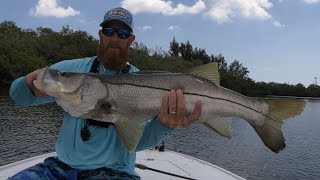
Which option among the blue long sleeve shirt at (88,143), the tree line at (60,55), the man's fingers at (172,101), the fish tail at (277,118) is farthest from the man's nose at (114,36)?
the tree line at (60,55)

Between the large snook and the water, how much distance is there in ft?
43.1

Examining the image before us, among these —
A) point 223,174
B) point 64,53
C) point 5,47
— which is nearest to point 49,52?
point 64,53

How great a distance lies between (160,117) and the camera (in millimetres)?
3518

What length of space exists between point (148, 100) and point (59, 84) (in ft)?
2.29

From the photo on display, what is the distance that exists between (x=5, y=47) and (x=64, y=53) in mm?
13496

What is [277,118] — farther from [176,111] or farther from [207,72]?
[176,111]

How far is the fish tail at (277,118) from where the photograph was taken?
11.6 ft

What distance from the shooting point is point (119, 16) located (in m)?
4.13

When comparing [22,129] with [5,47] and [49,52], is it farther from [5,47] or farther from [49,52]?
[49,52]

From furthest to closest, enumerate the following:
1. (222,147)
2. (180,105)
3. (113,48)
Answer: (222,147) < (113,48) < (180,105)

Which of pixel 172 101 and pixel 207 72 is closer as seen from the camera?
pixel 172 101

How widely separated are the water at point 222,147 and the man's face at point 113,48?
12.9 metres

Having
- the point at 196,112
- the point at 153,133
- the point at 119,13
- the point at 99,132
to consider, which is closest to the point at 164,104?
the point at 196,112

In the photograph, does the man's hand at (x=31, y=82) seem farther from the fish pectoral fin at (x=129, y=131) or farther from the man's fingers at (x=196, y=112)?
the man's fingers at (x=196, y=112)
